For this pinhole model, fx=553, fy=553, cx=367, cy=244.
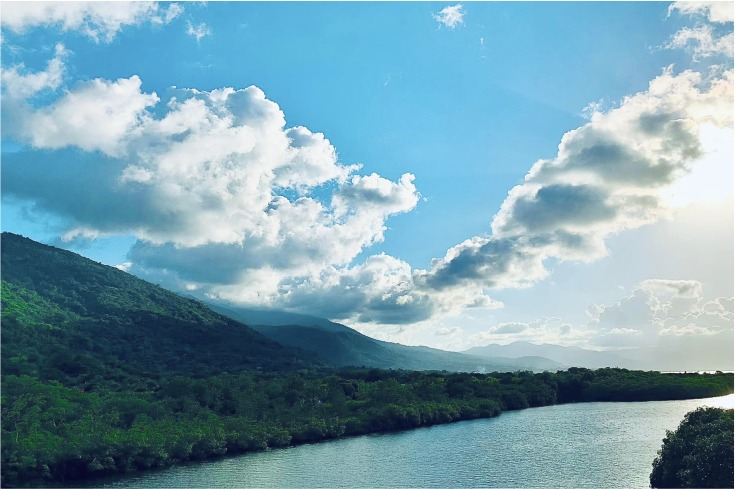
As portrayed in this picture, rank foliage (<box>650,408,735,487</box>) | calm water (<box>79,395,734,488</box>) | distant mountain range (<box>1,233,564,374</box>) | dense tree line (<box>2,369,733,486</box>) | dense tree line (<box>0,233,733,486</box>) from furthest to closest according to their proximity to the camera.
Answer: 1. distant mountain range (<box>1,233,564,374</box>)
2. dense tree line (<box>0,233,733,486</box>)
3. dense tree line (<box>2,369,733,486</box>)
4. calm water (<box>79,395,734,488</box>)
5. foliage (<box>650,408,735,487</box>)

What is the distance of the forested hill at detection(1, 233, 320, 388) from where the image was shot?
11030cm

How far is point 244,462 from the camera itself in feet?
227

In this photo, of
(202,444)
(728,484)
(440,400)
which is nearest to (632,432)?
(440,400)

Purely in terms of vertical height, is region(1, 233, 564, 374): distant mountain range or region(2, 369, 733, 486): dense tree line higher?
region(1, 233, 564, 374): distant mountain range

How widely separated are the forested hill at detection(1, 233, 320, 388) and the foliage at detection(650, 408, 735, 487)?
91.7m

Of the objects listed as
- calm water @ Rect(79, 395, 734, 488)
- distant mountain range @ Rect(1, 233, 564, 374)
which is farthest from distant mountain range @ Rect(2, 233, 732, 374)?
calm water @ Rect(79, 395, 734, 488)

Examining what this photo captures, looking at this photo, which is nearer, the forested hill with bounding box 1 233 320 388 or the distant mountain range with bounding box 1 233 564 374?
the forested hill with bounding box 1 233 320 388

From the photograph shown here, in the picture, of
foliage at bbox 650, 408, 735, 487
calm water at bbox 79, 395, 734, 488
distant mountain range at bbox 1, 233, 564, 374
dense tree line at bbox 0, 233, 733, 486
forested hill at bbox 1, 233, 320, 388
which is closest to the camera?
foliage at bbox 650, 408, 735, 487

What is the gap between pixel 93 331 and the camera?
484 feet

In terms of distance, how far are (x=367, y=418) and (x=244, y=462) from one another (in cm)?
2900

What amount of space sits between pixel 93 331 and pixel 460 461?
117827 millimetres

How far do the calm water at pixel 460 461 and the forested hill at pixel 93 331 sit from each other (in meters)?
48.4

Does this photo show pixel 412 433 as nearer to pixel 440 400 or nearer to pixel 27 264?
pixel 440 400

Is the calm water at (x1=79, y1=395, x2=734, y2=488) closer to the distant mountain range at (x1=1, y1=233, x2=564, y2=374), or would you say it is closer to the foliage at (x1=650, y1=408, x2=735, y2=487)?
the foliage at (x1=650, y1=408, x2=735, y2=487)
